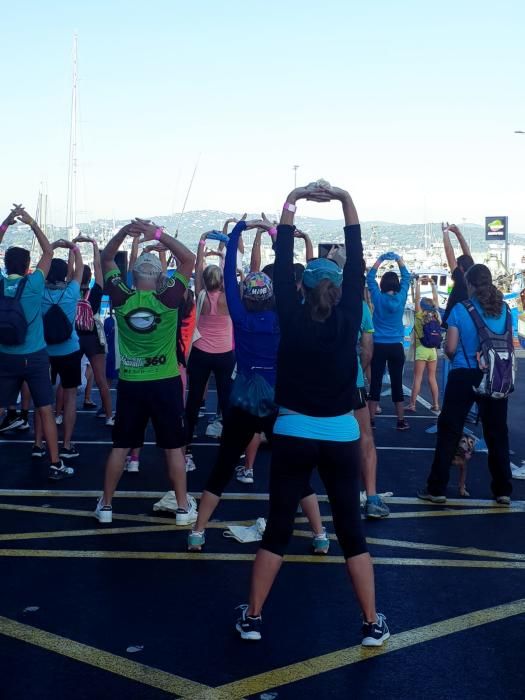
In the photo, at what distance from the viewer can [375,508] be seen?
6.99 metres

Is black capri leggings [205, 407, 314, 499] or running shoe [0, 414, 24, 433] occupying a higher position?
black capri leggings [205, 407, 314, 499]

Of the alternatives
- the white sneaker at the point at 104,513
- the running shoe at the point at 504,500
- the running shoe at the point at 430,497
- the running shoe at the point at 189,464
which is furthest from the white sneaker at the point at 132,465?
the running shoe at the point at 504,500

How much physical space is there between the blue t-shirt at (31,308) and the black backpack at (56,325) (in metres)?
0.70

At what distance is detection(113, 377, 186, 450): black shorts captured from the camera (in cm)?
648

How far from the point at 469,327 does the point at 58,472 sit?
3727mm

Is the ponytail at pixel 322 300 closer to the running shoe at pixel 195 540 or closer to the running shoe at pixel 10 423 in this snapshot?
the running shoe at pixel 195 540

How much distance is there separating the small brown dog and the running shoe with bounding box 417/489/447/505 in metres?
0.32

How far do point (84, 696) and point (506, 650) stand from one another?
2.01 metres

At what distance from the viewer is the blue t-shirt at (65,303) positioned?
912cm

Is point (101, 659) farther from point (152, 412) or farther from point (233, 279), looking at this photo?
point (233, 279)

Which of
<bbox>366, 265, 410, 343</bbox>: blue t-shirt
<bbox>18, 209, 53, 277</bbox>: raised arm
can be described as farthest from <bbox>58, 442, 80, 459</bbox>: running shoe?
<bbox>366, 265, 410, 343</bbox>: blue t-shirt

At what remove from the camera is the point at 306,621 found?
4.88 metres

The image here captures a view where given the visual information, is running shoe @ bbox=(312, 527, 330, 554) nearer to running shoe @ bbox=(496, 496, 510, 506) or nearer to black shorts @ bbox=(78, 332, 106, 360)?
running shoe @ bbox=(496, 496, 510, 506)

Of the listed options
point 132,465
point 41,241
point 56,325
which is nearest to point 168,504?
point 132,465
